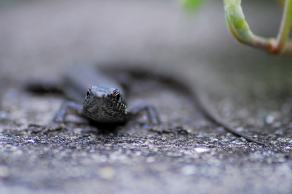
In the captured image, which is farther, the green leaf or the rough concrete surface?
the green leaf

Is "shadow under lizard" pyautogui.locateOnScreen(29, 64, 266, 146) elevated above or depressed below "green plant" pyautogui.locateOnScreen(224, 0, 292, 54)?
below

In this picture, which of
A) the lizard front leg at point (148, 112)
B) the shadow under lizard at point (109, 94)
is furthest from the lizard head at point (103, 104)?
the lizard front leg at point (148, 112)

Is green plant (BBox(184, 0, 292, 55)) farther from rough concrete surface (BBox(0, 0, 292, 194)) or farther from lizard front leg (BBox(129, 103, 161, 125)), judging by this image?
lizard front leg (BBox(129, 103, 161, 125))

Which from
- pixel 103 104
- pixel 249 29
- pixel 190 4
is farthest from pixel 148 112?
pixel 249 29

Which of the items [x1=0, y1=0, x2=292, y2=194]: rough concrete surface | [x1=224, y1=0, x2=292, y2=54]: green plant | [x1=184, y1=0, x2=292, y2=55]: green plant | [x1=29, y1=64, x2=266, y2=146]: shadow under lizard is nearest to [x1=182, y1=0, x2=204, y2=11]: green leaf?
[x1=184, y1=0, x2=292, y2=55]: green plant

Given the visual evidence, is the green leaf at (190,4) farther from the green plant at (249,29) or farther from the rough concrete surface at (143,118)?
the rough concrete surface at (143,118)

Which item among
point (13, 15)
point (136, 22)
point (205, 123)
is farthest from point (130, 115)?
point (13, 15)

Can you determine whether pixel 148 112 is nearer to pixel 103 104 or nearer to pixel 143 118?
pixel 143 118
